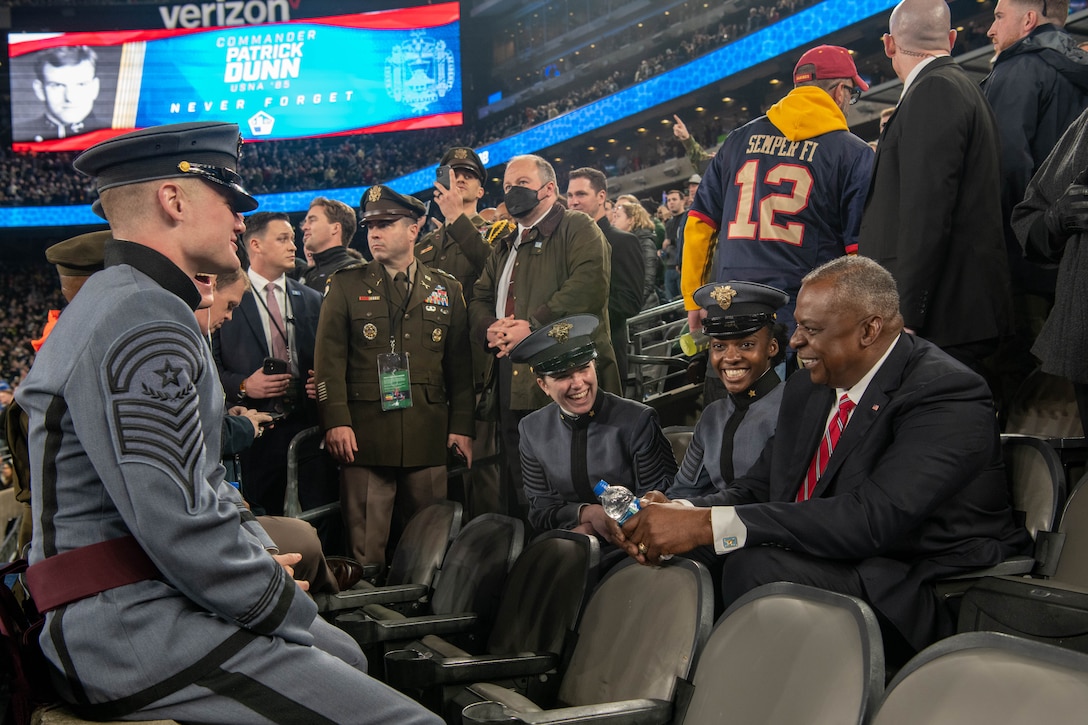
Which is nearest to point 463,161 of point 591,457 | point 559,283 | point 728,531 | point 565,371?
point 559,283

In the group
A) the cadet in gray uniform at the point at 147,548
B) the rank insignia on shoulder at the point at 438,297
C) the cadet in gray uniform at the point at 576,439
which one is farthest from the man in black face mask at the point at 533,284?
the cadet in gray uniform at the point at 147,548

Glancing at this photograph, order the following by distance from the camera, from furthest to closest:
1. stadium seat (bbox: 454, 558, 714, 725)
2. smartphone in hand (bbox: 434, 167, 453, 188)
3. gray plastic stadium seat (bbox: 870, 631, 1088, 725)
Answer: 1. smartphone in hand (bbox: 434, 167, 453, 188)
2. stadium seat (bbox: 454, 558, 714, 725)
3. gray plastic stadium seat (bbox: 870, 631, 1088, 725)

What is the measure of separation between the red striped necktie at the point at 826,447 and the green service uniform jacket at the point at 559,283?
159 cm

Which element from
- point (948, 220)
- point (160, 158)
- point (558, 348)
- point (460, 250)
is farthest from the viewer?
point (460, 250)

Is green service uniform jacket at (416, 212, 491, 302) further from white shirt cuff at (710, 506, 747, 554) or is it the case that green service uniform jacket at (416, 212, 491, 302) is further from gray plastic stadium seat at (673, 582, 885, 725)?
gray plastic stadium seat at (673, 582, 885, 725)

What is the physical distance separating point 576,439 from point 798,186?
3.87ft

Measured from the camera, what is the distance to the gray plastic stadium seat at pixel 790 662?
1.72m

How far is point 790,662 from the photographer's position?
1886mm

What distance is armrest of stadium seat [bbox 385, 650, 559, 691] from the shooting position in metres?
2.44

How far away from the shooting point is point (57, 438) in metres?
1.63

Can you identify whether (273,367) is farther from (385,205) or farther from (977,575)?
(977,575)

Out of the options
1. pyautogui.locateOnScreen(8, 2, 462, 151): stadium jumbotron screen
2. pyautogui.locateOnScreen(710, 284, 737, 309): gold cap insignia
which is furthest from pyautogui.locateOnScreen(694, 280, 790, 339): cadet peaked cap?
pyautogui.locateOnScreen(8, 2, 462, 151): stadium jumbotron screen

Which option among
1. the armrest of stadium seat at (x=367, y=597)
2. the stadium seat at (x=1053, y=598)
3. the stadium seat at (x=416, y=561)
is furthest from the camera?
the stadium seat at (x=416, y=561)

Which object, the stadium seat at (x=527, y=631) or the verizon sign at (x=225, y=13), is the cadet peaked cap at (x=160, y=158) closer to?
the stadium seat at (x=527, y=631)
